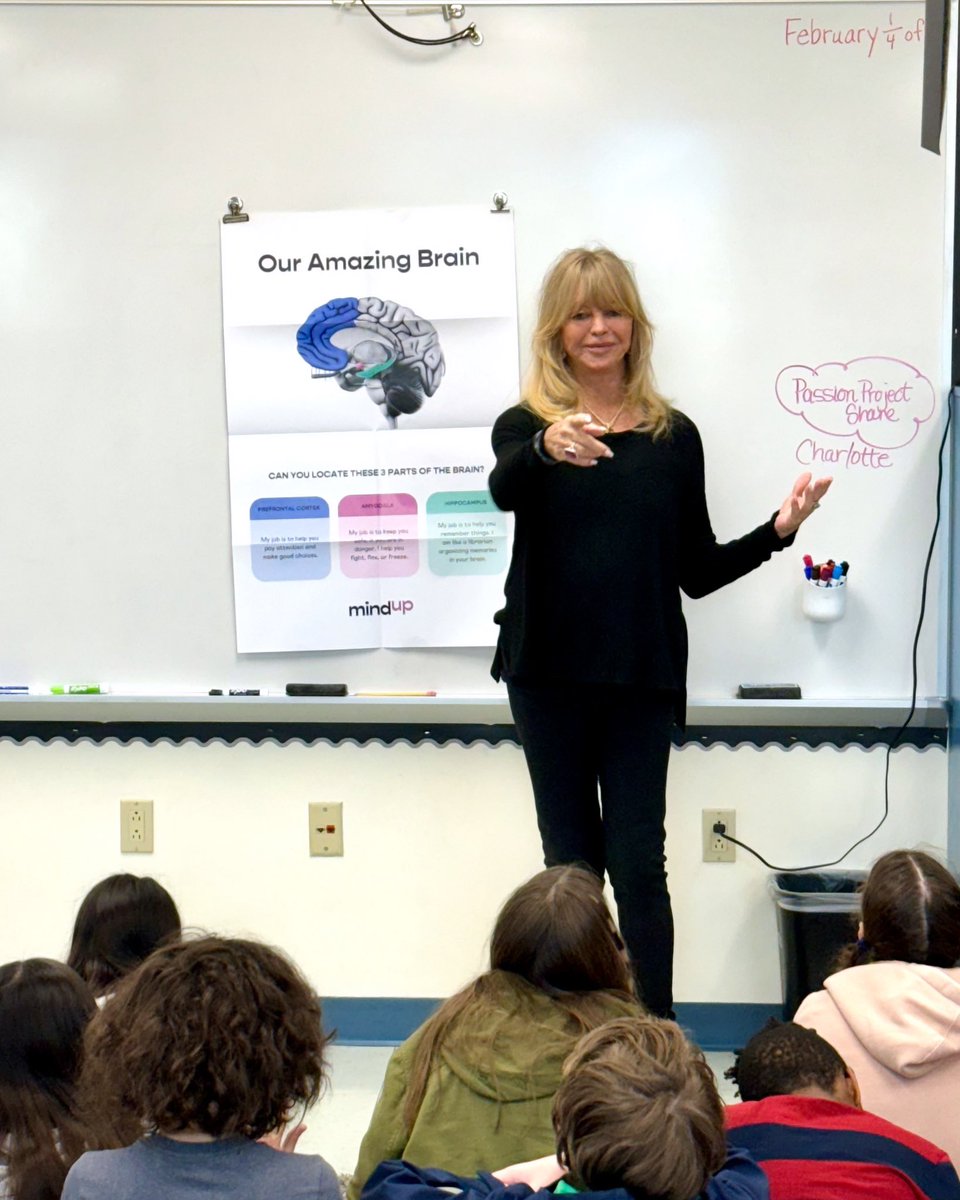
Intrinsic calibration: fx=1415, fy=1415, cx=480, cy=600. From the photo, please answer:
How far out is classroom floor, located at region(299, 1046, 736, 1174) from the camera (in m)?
2.64

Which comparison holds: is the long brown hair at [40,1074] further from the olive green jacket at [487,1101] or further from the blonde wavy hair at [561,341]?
the blonde wavy hair at [561,341]

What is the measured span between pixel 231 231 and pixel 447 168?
0.48 metres

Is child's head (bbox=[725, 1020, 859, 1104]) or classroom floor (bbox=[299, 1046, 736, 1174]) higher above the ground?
child's head (bbox=[725, 1020, 859, 1104])

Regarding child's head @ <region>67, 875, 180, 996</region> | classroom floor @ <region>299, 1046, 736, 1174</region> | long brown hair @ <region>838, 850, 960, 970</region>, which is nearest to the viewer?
long brown hair @ <region>838, 850, 960, 970</region>

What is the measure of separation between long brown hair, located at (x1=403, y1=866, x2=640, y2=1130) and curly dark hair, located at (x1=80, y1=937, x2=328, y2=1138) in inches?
6.6

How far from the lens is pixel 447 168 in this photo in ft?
9.71

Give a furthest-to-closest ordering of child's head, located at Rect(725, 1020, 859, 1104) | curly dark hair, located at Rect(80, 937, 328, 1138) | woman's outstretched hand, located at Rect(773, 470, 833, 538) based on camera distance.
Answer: woman's outstretched hand, located at Rect(773, 470, 833, 538) → child's head, located at Rect(725, 1020, 859, 1104) → curly dark hair, located at Rect(80, 937, 328, 1138)

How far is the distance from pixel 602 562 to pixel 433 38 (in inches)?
49.3

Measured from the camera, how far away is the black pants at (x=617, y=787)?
2.47 m

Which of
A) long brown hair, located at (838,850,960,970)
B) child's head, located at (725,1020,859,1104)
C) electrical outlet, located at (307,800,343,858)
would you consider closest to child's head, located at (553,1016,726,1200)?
child's head, located at (725,1020,859,1104)

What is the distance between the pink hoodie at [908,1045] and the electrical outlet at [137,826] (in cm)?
175

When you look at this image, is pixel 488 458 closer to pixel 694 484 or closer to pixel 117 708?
pixel 694 484

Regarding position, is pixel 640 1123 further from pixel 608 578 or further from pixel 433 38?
pixel 433 38

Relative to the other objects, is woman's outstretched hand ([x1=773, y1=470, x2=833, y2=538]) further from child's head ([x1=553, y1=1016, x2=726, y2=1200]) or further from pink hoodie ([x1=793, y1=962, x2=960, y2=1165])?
child's head ([x1=553, y1=1016, x2=726, y2=1200])
